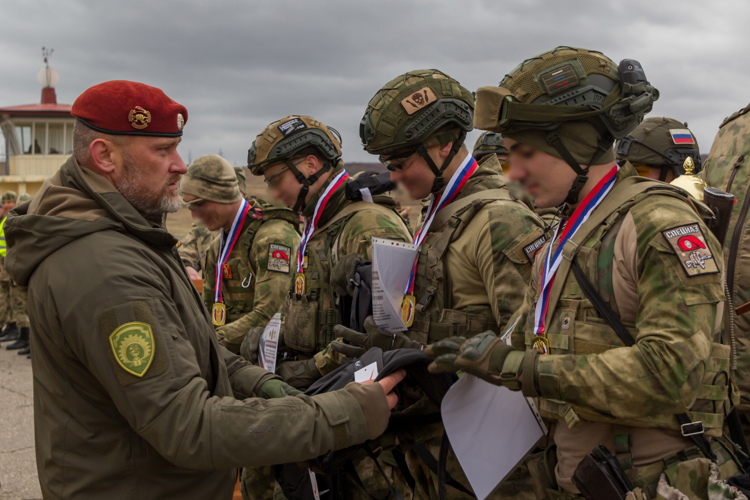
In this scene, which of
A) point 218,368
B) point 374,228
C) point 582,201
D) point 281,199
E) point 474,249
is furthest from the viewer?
point 281,199

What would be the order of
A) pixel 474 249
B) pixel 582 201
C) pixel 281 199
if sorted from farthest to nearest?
pixel 281 199 < pixel 474 249 < pixel 582 201

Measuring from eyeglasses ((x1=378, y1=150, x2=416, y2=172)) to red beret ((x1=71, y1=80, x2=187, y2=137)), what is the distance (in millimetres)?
1340

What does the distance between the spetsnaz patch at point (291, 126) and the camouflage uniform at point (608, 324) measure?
8.07ft

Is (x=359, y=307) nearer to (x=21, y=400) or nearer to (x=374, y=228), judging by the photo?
(x=374, y=228)

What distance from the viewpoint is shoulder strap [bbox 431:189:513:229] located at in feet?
10.9

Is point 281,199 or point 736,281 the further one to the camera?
point 281,199

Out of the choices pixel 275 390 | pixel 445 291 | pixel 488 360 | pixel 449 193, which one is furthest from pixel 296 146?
pixel 488 360

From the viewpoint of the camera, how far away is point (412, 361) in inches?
108

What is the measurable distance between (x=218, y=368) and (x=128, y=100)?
1.20 meters

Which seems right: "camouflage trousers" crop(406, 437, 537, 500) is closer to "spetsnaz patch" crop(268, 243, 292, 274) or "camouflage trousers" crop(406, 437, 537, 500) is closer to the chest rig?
the chest rig

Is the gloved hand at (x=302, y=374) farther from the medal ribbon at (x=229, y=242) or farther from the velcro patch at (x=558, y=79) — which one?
the velcro patch at (x=558, y=79)

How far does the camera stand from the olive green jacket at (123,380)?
7.21ft

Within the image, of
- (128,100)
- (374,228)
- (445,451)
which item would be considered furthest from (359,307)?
(128,100)

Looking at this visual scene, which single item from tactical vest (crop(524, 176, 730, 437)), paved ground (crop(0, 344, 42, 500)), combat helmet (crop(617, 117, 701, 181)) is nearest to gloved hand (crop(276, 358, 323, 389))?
tactical vest (crop(524, 176, 730, 437))
